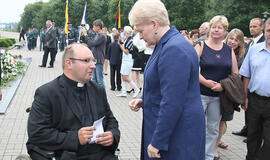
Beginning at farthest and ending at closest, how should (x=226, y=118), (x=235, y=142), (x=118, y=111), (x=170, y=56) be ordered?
(x=118, y=111), (x=235, y=142), (x=226, y=118), (x=170, y=56)

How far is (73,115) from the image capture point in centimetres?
262

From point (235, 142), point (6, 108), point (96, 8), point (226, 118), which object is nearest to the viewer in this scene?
point (226, 118)

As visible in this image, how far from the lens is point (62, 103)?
2.60 m

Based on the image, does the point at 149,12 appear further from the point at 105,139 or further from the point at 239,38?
the point at 239,38

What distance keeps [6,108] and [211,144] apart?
4.67 metres

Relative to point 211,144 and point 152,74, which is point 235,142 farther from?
point 152,74

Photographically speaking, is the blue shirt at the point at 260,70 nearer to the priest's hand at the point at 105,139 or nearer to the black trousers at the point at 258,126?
the black trousers at the point at 258,126

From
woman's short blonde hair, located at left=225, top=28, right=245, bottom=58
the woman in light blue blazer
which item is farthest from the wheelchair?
woman's short blonde hair, located at left=225, top=28, right=245, bottom=58

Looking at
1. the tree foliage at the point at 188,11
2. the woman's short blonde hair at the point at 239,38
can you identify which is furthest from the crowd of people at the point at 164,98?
the tree foliage at the point at 188,11

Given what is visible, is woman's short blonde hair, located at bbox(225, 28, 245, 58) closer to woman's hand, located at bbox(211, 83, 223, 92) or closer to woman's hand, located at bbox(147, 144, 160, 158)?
woman's hand, located at bbox(211, 83, 223, 92)

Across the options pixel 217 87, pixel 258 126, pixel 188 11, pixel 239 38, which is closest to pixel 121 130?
pixel 217 87

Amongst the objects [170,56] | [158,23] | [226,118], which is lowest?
[226,118]

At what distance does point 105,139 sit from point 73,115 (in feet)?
1.24

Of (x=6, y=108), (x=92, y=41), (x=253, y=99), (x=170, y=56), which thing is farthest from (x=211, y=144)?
(x=92, y=41)
